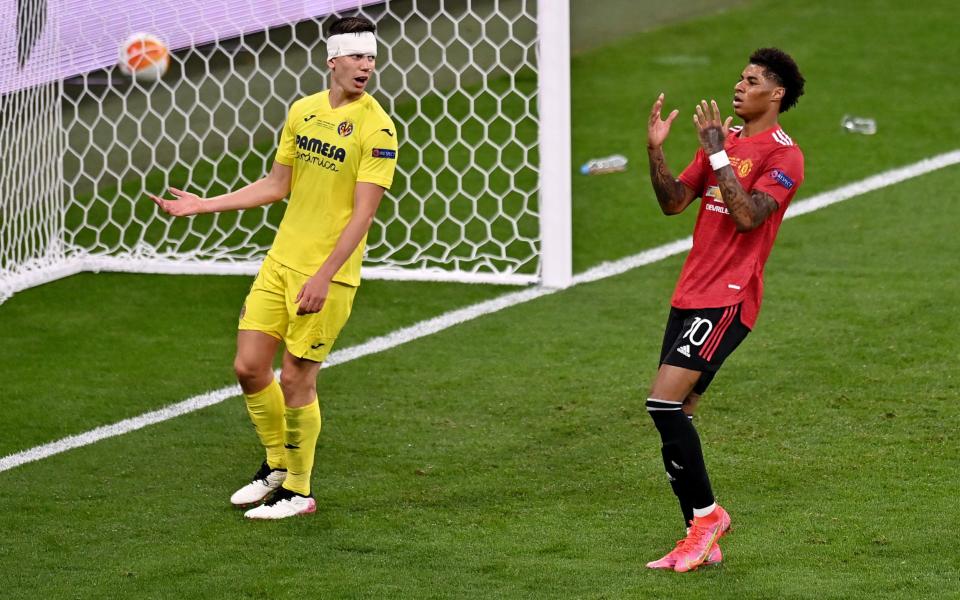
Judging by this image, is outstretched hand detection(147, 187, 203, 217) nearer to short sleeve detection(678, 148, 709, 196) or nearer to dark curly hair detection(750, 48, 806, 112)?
short sleeve detection(678, 148, 709, 196)

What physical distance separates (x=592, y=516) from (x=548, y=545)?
34cm

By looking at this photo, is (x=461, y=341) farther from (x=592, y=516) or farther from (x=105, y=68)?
(x=105, y=68)

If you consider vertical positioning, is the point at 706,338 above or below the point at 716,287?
below

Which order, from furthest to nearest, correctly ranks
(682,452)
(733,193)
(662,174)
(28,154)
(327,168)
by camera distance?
1. (28,154)
2. (327,168)
3. (662,174)
4. (682,452)
5. (733,193)

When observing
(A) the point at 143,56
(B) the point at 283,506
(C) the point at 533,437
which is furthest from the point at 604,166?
(B) the point at 283,506

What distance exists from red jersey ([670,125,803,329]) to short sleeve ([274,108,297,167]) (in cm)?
149

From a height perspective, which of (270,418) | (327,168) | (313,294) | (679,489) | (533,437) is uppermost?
(327,168)

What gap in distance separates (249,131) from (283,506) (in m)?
4.92

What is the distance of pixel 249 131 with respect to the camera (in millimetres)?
10172

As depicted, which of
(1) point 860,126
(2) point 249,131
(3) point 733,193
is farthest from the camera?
(1) point 860,126

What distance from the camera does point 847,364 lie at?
7.29m

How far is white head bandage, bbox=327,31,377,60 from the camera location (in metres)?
5.38

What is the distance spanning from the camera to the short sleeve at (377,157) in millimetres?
5383

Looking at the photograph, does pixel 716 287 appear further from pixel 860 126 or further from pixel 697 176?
pixel 860 126
